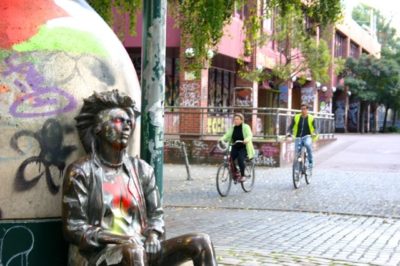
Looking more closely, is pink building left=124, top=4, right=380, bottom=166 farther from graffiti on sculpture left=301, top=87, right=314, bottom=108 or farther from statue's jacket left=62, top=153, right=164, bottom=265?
statue's jacket left=62, top=153, right=164, bottom=265

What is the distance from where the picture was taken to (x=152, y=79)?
4594mm

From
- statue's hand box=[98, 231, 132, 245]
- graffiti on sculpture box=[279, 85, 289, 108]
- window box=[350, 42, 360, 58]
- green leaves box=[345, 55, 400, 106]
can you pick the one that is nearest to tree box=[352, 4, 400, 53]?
window box=[350, 42, 360, 58]

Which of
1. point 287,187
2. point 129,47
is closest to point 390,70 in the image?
point 129,47

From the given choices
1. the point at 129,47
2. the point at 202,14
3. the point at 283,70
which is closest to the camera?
the point at 202,14

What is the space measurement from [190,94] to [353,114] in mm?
33661

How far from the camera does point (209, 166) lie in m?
18.8

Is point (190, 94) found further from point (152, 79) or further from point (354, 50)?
point (354, 50)

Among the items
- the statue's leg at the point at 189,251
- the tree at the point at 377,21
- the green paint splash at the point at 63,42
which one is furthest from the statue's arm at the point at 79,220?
the tree at the point at 377,21

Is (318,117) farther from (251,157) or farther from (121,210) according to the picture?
(121,210)

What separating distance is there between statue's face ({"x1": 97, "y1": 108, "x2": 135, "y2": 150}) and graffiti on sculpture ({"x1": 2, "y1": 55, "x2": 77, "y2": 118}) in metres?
0.22

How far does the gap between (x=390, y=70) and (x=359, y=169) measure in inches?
1195

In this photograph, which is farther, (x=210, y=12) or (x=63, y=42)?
(x=210, y=12)

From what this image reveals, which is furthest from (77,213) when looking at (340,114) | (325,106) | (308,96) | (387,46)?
(387,46)

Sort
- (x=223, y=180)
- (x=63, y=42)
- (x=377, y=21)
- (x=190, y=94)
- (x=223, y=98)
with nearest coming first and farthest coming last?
(x=63, y=42) < (x=223, y=180) < (x=190, y=94) < (x=223, y=98) < (x=377, y=21)
